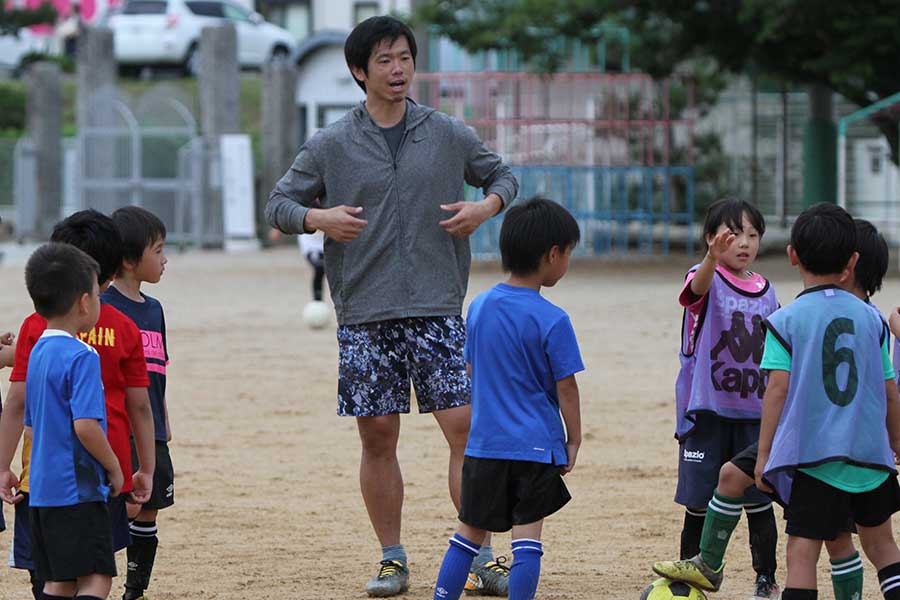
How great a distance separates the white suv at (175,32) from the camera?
3228cm

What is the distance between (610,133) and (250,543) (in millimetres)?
16623

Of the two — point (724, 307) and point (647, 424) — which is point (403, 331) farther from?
point (647, 424)

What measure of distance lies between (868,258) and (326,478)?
11.8ft

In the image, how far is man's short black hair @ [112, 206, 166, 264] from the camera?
4820mm

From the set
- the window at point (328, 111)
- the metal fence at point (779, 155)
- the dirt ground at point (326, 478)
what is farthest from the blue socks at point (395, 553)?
the window at point (328, 111)

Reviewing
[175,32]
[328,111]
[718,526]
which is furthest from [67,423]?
[175,32]

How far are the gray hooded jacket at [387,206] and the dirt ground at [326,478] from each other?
1.02 m

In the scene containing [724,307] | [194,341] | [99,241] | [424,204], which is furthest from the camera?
[194,341]

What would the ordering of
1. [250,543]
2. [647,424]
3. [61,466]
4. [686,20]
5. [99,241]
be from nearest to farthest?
[61,466] < [99,241] < [250,543] < [647,424] < [686,20]

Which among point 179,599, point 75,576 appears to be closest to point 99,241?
point 75,576

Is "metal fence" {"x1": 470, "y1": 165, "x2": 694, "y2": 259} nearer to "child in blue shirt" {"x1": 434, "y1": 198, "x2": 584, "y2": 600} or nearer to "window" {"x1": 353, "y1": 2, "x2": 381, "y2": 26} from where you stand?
"child in blue shirt" {"x1": 434, "y1": 198, "x2": 584, "y2": 600}

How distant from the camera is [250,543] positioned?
612cm

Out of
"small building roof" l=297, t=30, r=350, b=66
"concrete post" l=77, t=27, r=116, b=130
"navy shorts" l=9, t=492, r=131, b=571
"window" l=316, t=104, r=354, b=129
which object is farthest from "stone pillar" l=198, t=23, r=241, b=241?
"navy shorts" l=9, t=492, r=131, b=571

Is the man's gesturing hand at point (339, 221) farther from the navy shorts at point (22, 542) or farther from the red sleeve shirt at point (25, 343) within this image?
the navy shorts at point (22, 542)
